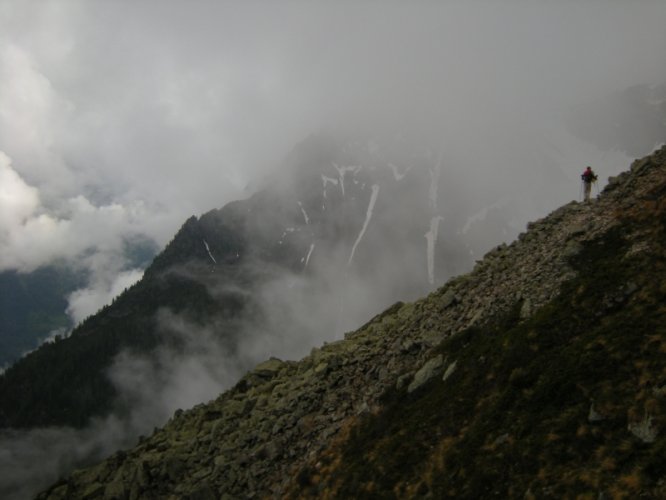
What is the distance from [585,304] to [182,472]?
35.6m

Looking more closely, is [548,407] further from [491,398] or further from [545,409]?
[491,398]

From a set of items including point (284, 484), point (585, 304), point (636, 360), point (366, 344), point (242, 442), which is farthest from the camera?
point (366, 344)

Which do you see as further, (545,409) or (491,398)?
(491,398)

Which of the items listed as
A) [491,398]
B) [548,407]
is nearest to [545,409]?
[548,407]

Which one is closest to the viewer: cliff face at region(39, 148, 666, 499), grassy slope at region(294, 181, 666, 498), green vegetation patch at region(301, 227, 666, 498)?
green vegetation patch at region(301, 227, 666, 498)

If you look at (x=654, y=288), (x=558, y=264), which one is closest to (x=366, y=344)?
(x=558, y=264)

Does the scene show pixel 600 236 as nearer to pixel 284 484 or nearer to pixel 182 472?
pixel 284 484

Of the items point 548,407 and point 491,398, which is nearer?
point 548,407

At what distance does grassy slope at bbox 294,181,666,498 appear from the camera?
1633 centimetres

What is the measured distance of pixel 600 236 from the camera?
30156 millimetres

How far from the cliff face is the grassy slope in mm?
72

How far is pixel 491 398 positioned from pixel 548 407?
378 centimetres

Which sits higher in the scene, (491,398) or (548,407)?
(491,398)

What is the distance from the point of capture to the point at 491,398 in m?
23.2
